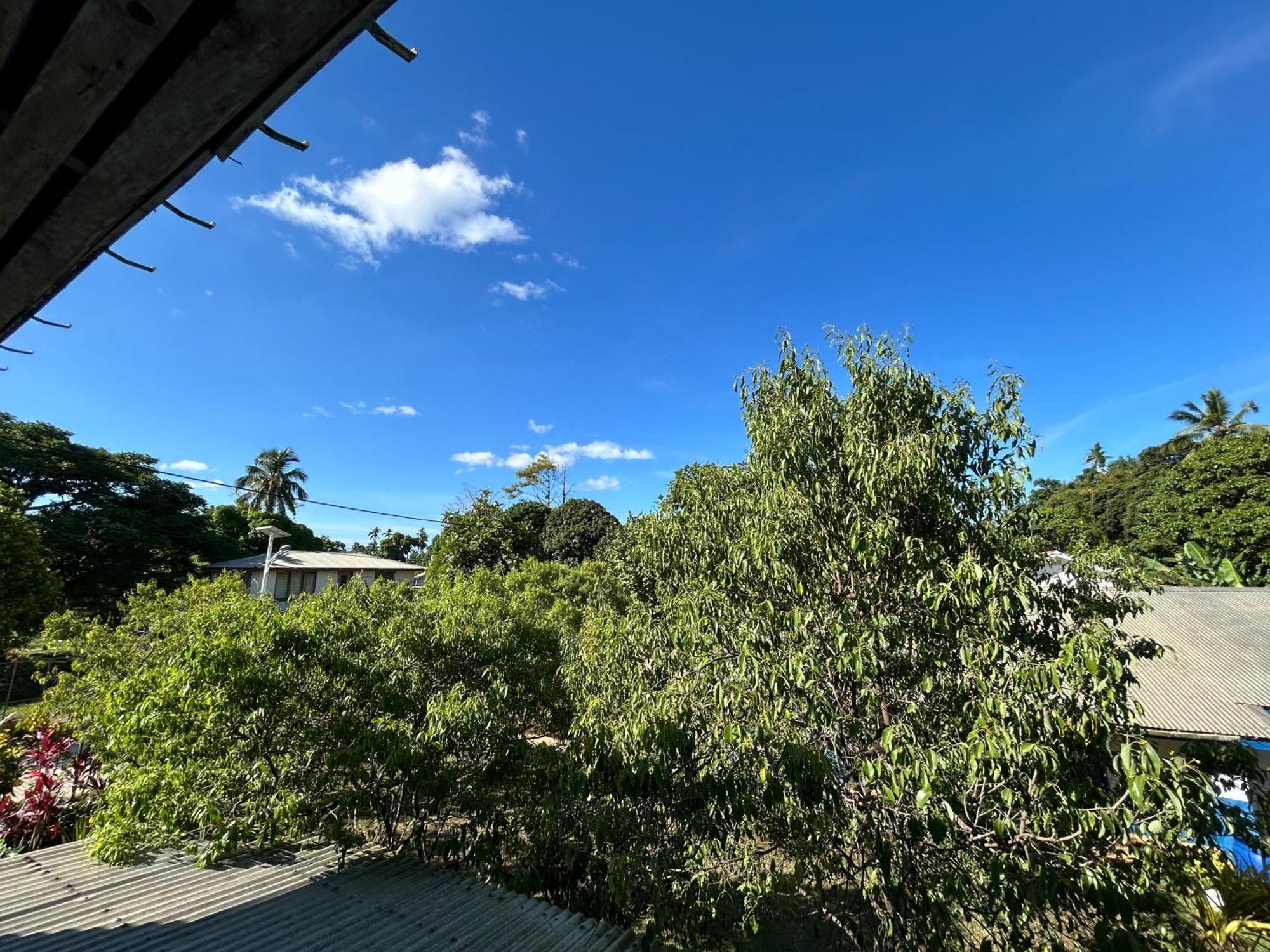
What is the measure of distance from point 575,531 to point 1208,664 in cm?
1995

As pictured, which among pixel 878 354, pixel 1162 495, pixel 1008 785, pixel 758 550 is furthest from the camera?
pixel 1162 495

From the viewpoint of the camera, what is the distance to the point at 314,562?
24219mm

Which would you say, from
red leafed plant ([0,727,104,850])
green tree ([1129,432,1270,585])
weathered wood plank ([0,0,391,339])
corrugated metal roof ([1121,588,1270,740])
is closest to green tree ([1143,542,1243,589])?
green tree ([1129,432,1270,585])

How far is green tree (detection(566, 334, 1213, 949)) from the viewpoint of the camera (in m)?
2.72

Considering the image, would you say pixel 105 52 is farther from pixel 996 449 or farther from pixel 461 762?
pixel 461 762

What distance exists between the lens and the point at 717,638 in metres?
4.00

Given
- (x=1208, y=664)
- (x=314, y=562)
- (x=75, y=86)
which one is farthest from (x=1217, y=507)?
(x=314, y=562)

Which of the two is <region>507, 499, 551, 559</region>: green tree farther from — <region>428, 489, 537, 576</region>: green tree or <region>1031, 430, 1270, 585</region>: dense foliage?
<region>1031, 430, 1270, 585</region>: dense foliage

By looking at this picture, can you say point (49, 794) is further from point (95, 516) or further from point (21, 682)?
point (95, 516)

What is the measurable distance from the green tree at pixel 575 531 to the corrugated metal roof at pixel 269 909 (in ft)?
59.6

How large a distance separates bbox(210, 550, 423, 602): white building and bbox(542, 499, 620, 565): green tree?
645 cm

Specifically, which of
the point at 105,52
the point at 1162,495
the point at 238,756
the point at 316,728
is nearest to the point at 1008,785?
the point at 105,52

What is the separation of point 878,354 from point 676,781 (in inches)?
140

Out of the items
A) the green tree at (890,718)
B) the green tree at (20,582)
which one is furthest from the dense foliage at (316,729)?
the green tree at (20,582)
